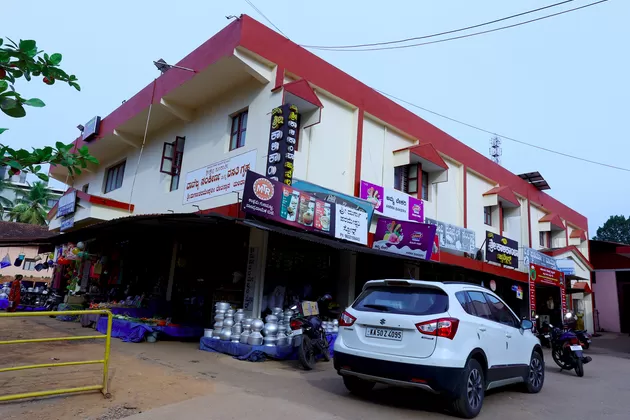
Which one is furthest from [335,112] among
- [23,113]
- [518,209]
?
[518,209]

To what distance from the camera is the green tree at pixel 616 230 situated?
55.9m

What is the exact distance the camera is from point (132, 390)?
5.68 metres

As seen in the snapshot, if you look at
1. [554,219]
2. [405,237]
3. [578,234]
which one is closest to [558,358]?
[405,237]

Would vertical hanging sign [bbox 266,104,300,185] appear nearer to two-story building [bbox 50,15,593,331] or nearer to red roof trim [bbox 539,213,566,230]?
two-story building [bbox 50,15,593,331]

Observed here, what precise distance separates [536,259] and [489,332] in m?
16.2

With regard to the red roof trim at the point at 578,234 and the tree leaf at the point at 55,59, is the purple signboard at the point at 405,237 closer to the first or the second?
the tree leaf at the point at 55,59

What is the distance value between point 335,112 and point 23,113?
32.7 feet

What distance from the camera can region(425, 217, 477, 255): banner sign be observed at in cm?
1619

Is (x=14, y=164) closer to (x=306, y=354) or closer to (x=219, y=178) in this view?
(x=306, y=354)

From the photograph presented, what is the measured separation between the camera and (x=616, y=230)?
57.1 meters

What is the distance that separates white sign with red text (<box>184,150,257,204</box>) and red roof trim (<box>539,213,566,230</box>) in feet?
62.2

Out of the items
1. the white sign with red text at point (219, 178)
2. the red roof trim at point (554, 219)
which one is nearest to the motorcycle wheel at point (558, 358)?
the white sign with red text at point (219, 178)

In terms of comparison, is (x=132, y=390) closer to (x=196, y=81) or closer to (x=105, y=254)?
(x=196, y=81)

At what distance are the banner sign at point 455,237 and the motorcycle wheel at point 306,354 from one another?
8740 mm
